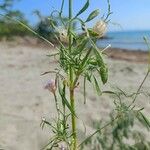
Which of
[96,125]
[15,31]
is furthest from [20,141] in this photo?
[15,31]

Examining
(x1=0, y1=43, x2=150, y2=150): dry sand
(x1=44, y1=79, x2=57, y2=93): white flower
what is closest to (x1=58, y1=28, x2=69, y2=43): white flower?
(x1=44, y1=79, x2=57, y2=93): white flower

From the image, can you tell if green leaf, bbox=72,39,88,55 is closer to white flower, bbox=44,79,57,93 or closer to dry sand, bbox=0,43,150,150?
white flower, bbox=44,79,57,93

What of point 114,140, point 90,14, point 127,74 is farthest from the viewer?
point 127,74

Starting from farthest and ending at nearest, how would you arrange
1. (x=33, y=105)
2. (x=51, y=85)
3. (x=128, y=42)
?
(x=128, y=42) < (x=33, y=105) < (x=51, y=85)

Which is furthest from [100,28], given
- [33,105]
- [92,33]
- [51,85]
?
[33,105]

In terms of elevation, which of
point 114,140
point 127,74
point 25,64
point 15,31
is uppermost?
point 15,31

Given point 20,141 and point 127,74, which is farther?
point 127,74

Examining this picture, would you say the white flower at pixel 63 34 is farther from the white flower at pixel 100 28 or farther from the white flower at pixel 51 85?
the white flower at pixel 51 85

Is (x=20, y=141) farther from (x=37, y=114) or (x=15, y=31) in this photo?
(x=15, y=31)

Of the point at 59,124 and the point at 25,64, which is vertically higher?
the point at 25,64

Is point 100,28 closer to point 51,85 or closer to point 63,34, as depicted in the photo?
point 63,34

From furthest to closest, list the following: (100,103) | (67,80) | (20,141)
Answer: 1. (100,103)
2. (20,141)
3. (67,80)
